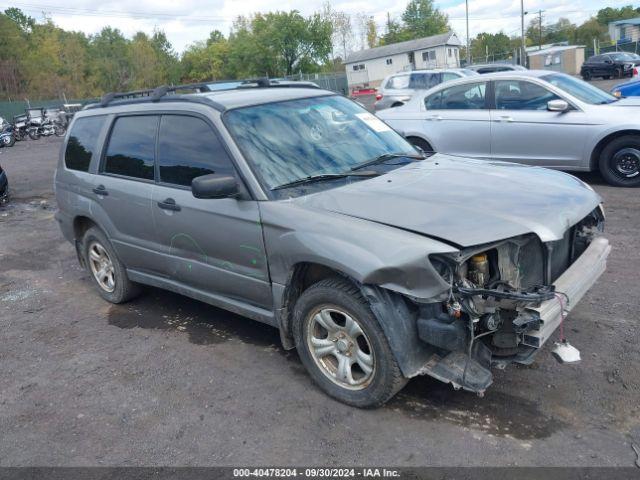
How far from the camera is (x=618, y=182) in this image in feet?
26.2

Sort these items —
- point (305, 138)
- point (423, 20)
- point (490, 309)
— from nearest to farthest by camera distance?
point (490, 309), point (305, 138), point (423, 20)

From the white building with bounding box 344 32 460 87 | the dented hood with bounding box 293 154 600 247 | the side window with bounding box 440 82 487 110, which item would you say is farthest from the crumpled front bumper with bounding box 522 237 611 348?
the white building with bounding box 344 32 460 87

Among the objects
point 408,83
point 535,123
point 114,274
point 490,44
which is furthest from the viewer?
point 490,44

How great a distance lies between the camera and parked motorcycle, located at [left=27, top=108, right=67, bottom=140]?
29844 mm

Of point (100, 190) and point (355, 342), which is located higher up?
point (100, 190)

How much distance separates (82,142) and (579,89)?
6894 mm

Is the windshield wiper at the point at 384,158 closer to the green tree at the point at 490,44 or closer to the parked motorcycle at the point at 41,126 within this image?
the parked motorcycle at the point at 41,126

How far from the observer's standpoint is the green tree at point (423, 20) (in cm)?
9206

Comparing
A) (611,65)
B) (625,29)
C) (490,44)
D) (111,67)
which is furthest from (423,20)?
(611,65)

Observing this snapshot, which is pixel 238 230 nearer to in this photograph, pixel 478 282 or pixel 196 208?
pixel 196 208

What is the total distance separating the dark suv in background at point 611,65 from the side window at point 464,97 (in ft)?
Result: 100

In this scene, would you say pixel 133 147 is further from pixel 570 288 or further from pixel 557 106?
pixel 557 106

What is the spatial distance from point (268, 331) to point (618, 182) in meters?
5.80

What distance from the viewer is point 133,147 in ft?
15.8
